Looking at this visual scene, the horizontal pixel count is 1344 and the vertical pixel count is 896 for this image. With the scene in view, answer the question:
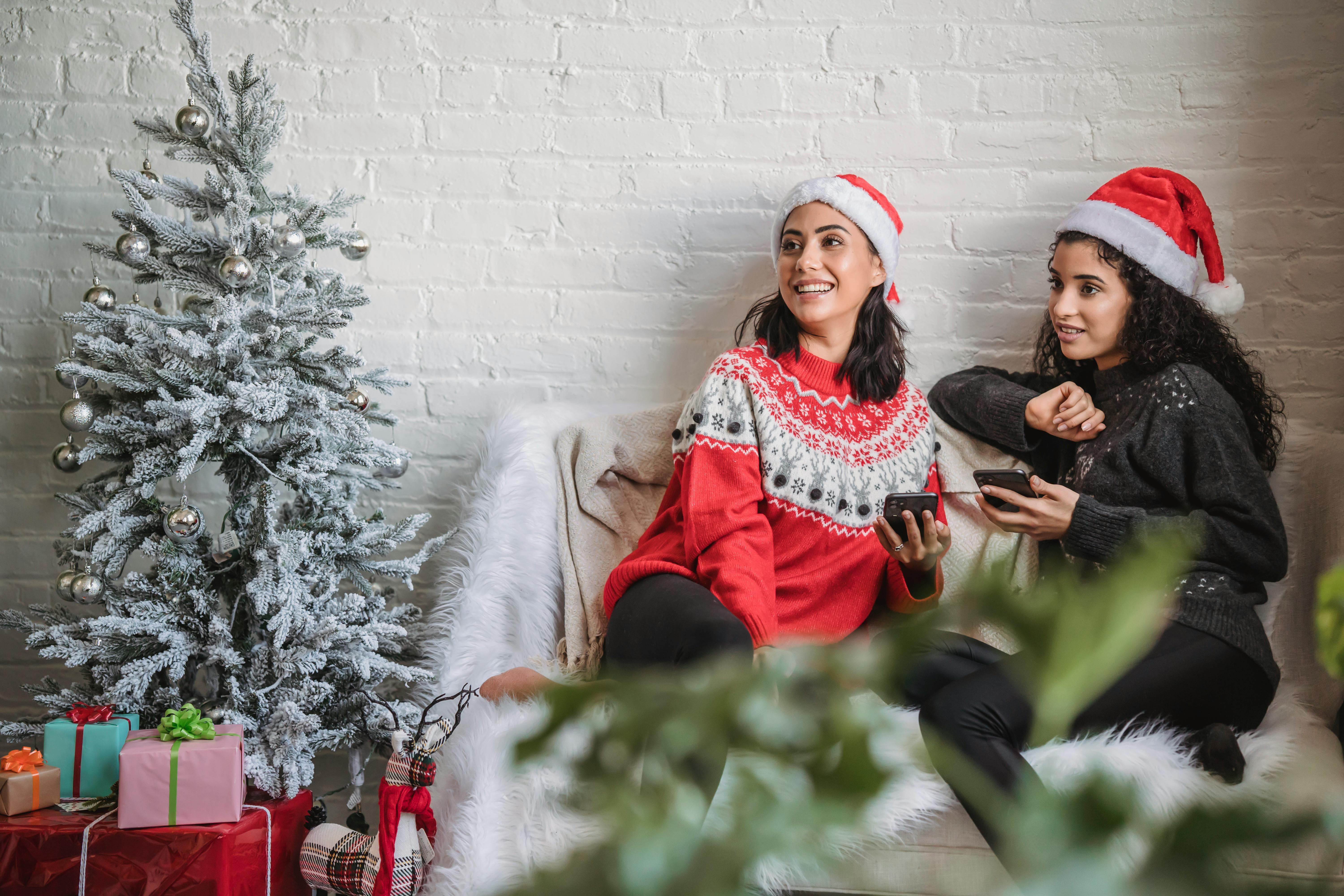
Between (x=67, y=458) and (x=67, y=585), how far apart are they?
0.22 m

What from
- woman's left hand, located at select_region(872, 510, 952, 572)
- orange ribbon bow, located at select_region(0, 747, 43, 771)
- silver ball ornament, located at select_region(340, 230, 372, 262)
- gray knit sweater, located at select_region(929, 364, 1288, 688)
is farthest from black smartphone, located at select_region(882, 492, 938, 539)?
orange ribbon bow, located at select_region(0, 747, 43, 771)

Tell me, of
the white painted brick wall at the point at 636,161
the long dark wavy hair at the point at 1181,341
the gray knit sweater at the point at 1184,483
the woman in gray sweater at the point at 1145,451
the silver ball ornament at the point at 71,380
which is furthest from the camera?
the white painted brick wall at the point at 636,161

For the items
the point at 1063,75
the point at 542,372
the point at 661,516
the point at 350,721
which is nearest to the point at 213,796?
the point at 350,721

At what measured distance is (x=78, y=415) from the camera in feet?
5.01

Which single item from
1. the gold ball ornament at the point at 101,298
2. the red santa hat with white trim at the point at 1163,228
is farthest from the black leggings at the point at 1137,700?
the gold ball ornament at the point at 101,298

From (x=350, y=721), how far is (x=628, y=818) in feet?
5.10

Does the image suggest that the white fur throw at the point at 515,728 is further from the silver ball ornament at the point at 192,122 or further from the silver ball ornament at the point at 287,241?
the silver ball ornament at the point at 192,122

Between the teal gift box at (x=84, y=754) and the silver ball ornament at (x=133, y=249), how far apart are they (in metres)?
0.71

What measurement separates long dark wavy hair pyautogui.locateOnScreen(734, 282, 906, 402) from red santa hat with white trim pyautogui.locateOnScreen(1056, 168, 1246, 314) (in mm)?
351

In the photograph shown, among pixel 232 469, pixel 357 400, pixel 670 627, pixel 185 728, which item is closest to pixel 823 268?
pixel 670 627

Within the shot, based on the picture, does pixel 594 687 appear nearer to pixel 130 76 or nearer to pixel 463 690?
pixel 463 690

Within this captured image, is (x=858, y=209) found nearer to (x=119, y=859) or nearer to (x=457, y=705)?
(x=457, y=705)

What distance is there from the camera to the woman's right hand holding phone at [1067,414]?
1.69m

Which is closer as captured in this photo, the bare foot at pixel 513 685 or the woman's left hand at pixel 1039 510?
the bare foot at pixel 513 685
